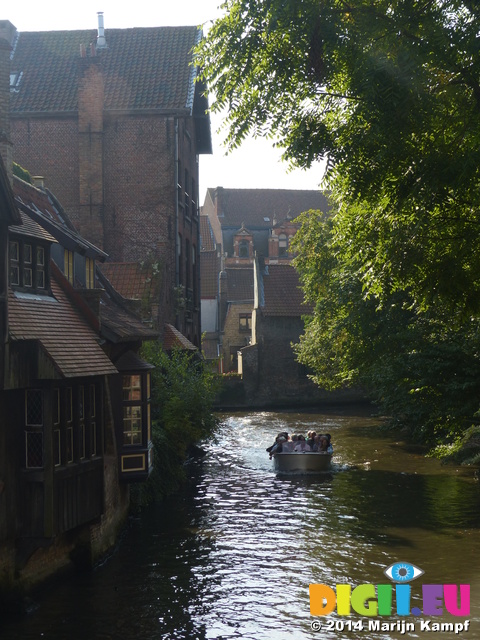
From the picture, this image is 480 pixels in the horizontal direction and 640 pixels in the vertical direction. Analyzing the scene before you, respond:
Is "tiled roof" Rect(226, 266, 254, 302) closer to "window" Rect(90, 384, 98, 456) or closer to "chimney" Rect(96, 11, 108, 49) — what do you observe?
"chimney" Rect(96, 11, 108, 49)

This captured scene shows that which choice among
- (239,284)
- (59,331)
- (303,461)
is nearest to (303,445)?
(303,461)

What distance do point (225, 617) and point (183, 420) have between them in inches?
362

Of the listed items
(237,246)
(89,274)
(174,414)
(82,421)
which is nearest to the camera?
(82,421)

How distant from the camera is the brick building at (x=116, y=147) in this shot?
30.4 m

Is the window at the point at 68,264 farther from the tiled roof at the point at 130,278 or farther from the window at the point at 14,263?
the tiled roof at the point at 130,278

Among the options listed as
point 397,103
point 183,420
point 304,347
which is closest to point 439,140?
point 397,103

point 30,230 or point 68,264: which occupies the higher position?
point 30,230

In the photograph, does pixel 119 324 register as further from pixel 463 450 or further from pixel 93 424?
pixel 463 450

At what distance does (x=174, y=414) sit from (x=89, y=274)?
4755 mm

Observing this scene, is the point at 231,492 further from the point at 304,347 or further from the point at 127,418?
the point at 304,347

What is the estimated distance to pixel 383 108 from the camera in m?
10.8

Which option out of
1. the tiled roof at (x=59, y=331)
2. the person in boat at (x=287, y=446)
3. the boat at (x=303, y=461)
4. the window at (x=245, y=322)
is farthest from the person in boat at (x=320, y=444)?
the window at (x=245, y=322)

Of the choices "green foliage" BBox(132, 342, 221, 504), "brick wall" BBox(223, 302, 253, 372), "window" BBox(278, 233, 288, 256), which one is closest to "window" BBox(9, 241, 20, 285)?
"green foliage" BBox(132, 342, 221, 504)

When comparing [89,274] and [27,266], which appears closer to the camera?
[27,266]
